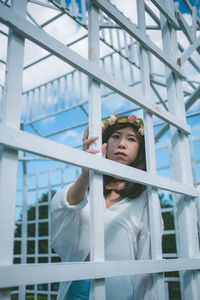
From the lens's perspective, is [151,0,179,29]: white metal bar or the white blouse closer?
the white blouse

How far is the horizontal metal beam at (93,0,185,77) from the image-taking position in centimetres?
114

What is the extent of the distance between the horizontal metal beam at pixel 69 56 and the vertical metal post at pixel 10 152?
0.10 ft

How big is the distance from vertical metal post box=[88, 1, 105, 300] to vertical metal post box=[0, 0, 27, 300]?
0.98 feet

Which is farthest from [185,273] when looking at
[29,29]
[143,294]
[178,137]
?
[29,29]

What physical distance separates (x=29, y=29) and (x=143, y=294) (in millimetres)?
1224

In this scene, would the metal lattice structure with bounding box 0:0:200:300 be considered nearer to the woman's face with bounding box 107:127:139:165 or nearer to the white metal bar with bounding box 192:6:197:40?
the white metal bar with bounding box 192:6:197:40

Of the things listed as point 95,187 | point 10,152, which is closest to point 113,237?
point 95,187

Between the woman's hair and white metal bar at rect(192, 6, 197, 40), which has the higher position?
white metal bar at rect(192, 6, 197, 40)

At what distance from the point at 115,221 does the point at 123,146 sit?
17.8 inches

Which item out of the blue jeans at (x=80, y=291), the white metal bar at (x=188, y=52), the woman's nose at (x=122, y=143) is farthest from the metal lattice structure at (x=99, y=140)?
the blue jeans at (x=80, y=291)

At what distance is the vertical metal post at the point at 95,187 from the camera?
34.4 inches

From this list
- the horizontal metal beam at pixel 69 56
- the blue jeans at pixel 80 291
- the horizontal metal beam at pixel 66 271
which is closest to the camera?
the horizontal metal beam at pixel 66 271

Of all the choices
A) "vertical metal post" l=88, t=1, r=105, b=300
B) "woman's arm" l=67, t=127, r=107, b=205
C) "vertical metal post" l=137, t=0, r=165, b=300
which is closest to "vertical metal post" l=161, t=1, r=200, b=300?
"vertical metal post" l=137, t=0, r=165, b=300

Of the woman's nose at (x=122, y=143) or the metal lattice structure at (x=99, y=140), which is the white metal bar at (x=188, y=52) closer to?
the metal lattice structure at (x=99, y=140)
